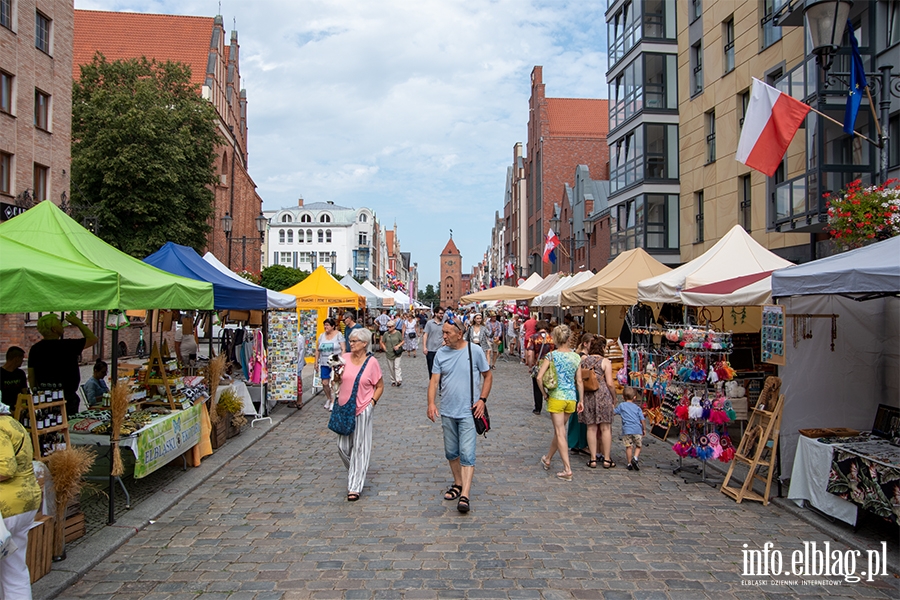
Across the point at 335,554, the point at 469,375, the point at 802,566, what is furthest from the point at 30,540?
the point at 802,566

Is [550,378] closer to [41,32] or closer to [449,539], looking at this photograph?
[449,539]

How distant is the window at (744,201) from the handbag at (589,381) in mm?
14359

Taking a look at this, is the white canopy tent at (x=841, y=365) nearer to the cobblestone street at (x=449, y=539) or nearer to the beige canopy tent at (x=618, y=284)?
the cobblestone street at (x=449, y=539)

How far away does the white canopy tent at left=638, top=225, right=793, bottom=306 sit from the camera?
9797mm

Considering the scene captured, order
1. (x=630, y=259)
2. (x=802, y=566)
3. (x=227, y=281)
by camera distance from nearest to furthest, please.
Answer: (x=802, y=566) → (x=227, y=281) → (x=630, y=259)

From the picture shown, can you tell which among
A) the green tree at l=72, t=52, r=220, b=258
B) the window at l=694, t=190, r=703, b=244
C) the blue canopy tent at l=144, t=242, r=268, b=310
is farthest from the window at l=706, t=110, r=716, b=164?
the green tree at l=72, t=52, r=220, b=258

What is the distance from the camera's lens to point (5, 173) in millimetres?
19453

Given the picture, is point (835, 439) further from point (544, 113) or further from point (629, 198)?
point (544, 113)

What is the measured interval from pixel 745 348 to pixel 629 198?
59.4 ft

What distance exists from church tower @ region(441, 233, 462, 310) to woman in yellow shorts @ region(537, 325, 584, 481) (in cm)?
16294

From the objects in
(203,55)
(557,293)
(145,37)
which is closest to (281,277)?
(203,55)

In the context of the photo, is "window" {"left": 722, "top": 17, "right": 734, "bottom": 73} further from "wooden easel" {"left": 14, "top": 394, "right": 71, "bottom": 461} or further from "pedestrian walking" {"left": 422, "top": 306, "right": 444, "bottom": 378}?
"wooden easel" {"left": 14, "top": 394, "right": 71, "bottom": 461}

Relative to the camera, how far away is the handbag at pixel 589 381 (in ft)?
25.7

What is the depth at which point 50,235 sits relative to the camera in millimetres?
5902
